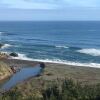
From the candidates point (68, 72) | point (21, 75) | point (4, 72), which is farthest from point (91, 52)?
point (4, 72)

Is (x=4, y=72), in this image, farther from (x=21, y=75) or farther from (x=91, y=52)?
(x=91, y=52)

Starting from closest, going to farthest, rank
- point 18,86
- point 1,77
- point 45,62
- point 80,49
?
1. point 18,86
2. point 1,77
3. point 45,62
4. point 80,49

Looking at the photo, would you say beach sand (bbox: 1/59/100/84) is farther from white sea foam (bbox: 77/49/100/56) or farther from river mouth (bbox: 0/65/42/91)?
white sea foam (bbox: 77/49/100/56)

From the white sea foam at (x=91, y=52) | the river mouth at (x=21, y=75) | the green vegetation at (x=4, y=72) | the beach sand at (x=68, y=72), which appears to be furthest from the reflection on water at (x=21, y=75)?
the white sea foam at (x=91, y=52)

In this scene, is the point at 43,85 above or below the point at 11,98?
below

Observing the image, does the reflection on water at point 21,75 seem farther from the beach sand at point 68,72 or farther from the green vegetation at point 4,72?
the beach sand at point 68,72

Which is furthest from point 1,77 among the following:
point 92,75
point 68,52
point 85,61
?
point 68,52

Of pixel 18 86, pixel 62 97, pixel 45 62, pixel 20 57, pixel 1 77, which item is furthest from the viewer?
pixel 20 57

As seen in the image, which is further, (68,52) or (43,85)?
(68,52)

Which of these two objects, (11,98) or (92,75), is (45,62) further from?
(11,98)
